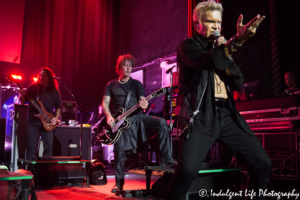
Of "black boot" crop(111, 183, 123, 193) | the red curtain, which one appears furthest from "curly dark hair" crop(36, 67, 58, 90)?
the red curtain

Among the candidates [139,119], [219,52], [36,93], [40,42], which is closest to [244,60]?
[139,119]

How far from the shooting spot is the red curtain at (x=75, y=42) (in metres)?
10.2

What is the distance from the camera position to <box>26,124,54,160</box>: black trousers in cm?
540

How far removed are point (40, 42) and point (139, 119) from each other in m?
7.56

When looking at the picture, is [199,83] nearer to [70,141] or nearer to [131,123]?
[131,123]

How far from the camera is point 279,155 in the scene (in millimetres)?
4738

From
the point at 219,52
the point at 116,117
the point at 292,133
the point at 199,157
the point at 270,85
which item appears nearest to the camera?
the point at 219,52

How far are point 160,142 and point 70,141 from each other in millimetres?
2941

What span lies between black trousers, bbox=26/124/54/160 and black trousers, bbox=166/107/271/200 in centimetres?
409

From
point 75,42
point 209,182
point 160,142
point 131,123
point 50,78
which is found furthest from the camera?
point 75,42

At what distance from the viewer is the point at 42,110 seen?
5.53 metres

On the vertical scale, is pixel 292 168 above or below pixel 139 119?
below

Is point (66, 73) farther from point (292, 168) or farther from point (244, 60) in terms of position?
point (292, 168)

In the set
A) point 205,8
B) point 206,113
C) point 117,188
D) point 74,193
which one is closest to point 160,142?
point 117,188
